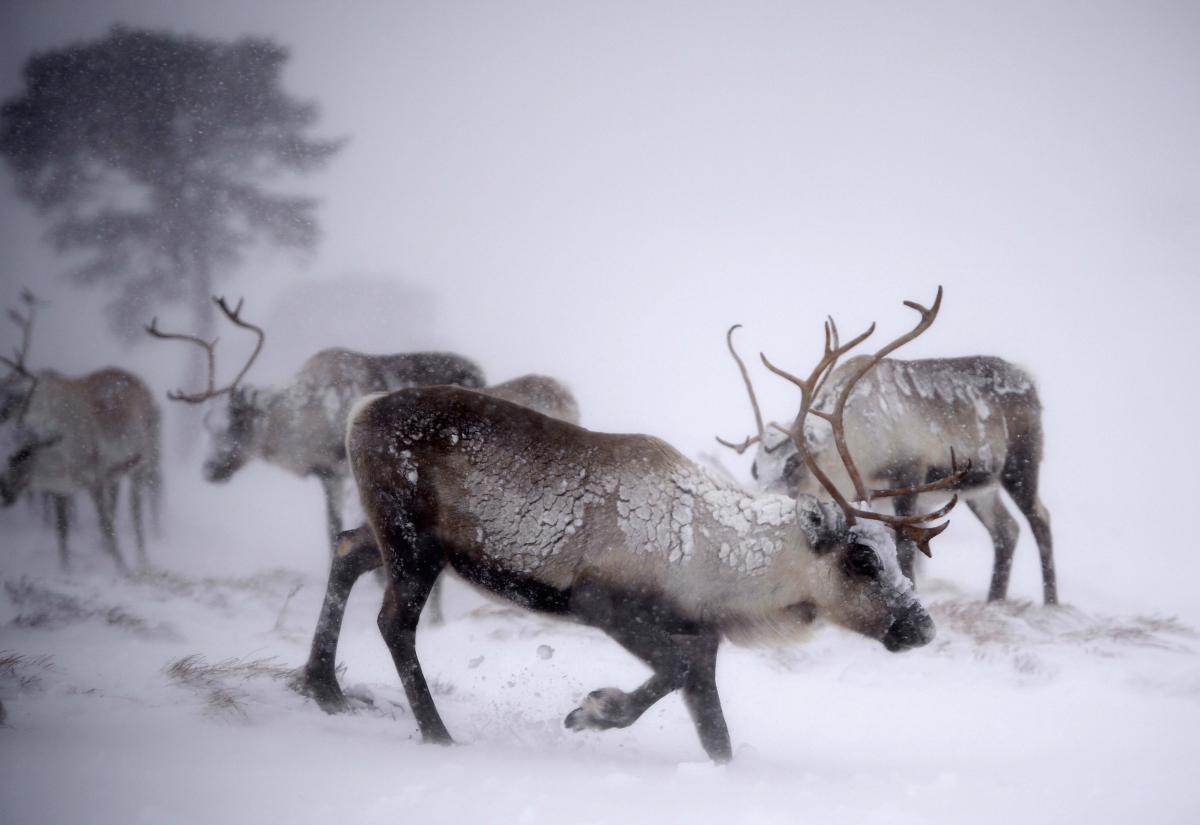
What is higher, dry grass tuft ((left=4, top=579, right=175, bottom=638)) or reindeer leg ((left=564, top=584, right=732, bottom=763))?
reindeer leg ((left=564, top=584, right=732, bottom=763))

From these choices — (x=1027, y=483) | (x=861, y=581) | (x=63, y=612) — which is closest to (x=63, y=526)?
(x=63, y=612)

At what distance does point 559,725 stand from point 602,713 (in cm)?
75

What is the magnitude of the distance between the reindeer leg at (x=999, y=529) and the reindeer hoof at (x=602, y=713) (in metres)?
4.81

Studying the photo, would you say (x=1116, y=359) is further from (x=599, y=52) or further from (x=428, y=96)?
(x=599, y=52)

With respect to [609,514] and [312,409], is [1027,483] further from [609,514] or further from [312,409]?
[312,409]

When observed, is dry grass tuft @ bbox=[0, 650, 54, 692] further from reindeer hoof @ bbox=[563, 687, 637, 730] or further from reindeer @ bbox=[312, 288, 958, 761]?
reindeer hoof @ bbox=[563, 687, 637, 730]

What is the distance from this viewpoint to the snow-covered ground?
8.75 ft

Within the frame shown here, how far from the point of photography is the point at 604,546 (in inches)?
131

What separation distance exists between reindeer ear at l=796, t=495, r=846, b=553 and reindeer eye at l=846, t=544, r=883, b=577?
0.25ft

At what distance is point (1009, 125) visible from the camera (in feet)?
49.7

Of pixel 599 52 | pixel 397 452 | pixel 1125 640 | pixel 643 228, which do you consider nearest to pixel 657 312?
pixel 643 228

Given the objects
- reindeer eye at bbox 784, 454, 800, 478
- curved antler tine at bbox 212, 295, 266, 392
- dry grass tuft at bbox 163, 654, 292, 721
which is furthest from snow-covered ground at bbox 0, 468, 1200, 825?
curved antler tine at bbox 212, 295, 266, 392

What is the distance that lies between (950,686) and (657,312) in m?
11.9

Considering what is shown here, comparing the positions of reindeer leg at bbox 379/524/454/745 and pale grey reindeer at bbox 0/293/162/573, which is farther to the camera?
pale grey reindeer at bbox 0/293/162/573
